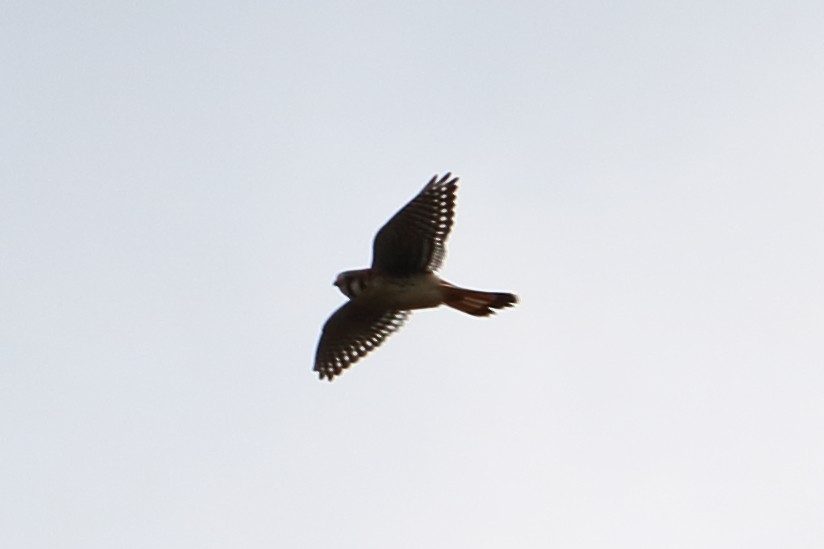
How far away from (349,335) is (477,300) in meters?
2.40

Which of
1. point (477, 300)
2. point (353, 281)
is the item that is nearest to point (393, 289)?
point (353, 281)

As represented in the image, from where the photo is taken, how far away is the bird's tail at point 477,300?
11383 millimetres

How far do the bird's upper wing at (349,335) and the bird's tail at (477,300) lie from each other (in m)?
1.62

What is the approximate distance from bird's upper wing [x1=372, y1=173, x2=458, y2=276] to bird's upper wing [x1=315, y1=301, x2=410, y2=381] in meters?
1.43

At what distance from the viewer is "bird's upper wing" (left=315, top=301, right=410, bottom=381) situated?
13188mm

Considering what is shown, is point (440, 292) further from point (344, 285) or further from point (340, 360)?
point (340, 360)

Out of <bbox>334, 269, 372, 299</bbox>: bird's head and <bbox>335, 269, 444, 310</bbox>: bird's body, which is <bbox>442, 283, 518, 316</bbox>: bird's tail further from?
<bbox>334, 269, 372, 299</bbox>: bird's head

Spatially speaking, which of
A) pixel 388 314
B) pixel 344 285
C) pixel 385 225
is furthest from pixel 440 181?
pixel 388 314

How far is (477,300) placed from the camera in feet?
37.6

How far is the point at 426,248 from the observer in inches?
454

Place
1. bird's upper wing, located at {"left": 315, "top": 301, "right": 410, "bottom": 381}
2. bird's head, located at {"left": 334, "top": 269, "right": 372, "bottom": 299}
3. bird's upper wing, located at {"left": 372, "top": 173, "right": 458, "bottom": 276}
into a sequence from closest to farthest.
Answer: bird's upper wing, located at {"left": 372, "top": 173, "right": 458, "bottom": 276}, bird's head, located at {"left": 334, "top": 269, "right": 372, "bottom": 299}, bird's upper wing, located at {"left": 315, "top": 301, "right": 410, "bottom": 381}

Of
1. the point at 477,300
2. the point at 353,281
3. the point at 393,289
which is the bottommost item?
the point at 477,300

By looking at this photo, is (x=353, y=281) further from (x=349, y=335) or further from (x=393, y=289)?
(x=349, y=335)

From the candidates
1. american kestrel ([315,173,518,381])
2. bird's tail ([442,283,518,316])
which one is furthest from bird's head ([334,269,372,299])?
bird's tail ([442,283,518,316])
